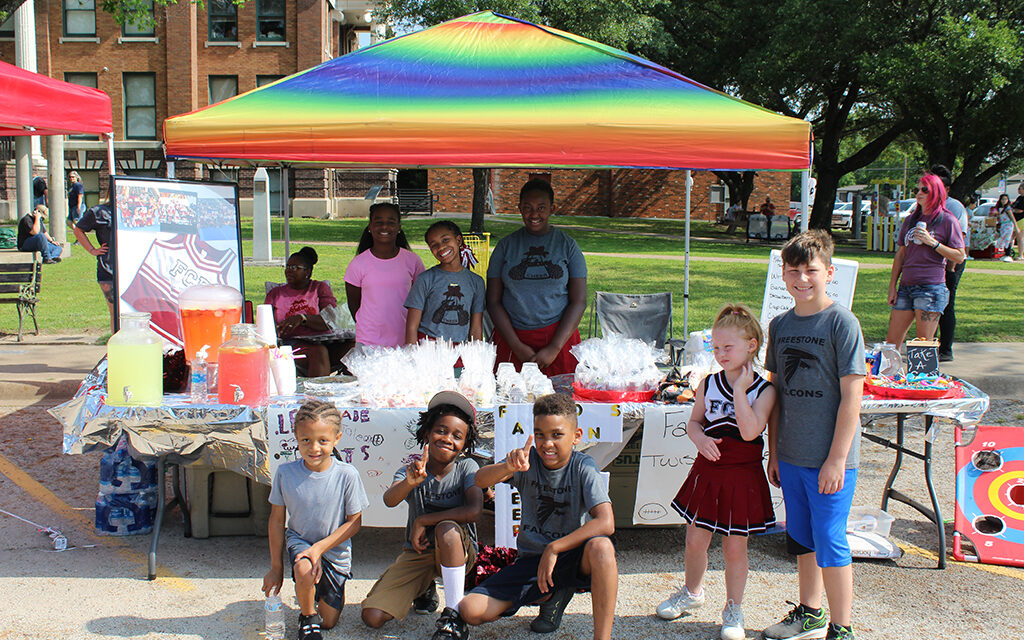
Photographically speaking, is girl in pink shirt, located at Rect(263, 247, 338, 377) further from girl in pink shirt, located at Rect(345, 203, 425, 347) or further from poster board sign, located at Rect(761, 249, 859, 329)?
poster board sign, located at Rect(761, 249, 859, 329)

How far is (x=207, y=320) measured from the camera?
4715 mm

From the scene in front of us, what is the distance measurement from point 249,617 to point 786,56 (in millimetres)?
24091

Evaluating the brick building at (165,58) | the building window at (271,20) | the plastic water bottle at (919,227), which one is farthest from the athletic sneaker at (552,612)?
the building window at (271,20)

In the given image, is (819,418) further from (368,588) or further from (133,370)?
(133,370)

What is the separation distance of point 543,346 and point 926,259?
3714 mm

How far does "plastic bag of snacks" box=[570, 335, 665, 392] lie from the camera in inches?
174

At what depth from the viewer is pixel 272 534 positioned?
360 centimetres

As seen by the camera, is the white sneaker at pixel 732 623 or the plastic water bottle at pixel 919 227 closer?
the white sneaker at pixel 732 623

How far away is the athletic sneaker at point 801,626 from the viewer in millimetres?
3584

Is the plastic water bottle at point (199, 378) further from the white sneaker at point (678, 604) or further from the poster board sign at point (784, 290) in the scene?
the poster board sign at point (784, 290)

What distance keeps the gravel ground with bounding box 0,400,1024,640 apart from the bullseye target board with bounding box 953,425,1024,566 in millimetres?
123

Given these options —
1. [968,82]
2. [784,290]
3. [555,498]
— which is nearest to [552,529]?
[555,498]

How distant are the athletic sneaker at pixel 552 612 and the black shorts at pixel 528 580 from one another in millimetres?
64

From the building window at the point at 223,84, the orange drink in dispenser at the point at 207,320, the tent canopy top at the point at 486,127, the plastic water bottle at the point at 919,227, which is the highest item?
the building window at the point at 223,84
